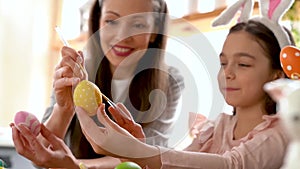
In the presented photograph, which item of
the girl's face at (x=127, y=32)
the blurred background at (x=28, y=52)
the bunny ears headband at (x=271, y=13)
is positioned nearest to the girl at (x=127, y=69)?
the girl's face at (x=127, y=32)

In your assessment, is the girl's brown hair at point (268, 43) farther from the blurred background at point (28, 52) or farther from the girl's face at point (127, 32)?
the blurred background at point (28, 52)

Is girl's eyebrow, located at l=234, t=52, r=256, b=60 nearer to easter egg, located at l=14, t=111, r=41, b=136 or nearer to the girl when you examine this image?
the girl

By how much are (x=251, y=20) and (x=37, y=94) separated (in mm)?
1111

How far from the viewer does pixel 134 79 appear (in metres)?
0.79

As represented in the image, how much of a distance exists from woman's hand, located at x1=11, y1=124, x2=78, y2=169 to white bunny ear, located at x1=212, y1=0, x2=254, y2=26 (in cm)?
27

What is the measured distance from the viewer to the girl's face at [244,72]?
65 cm

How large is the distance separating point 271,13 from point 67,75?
29cm

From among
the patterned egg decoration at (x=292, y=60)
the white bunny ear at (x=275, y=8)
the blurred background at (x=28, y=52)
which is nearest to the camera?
the patterned egg decoration at (x=292, y=60)

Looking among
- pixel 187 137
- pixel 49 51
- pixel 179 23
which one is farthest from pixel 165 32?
pixel 49 51

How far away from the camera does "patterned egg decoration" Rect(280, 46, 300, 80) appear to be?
0.53 m

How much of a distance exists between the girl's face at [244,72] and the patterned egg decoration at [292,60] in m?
0.10

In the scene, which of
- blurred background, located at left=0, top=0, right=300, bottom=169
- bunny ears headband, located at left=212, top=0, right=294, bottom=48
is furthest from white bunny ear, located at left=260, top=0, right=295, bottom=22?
blurred background, located at left=0, top=0, right=300, bottom=169

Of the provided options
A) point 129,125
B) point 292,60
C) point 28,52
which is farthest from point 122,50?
point 28,52

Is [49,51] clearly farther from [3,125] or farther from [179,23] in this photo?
[179,23]
